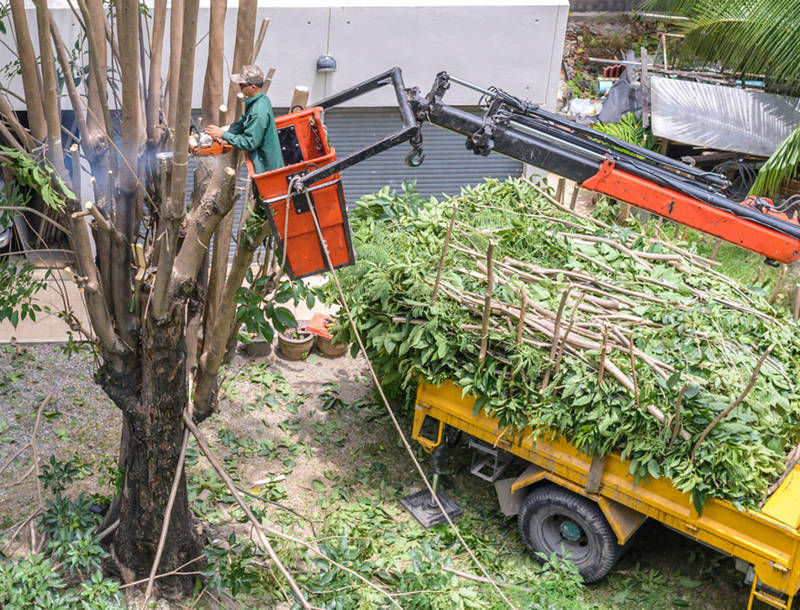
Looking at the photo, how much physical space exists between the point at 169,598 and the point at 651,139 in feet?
35.0

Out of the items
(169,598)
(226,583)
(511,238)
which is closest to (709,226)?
(511,238)

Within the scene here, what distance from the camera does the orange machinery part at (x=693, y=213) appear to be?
7.36 meters

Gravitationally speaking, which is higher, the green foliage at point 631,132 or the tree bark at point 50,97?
the tree bark at point 50,97

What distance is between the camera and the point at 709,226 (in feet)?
24.4

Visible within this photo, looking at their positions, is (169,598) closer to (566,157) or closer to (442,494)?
(442,494)

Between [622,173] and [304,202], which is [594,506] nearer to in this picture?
[622,173]

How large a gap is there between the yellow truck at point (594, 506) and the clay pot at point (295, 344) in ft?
7.41

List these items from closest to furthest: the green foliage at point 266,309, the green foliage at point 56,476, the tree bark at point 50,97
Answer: the tree bark at point 50,97
the green foliage at point 266,309
the green foliage at point 56,476

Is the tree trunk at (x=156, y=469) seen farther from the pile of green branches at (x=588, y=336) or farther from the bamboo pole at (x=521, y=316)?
the bamboo pole at (x=521, y=316)

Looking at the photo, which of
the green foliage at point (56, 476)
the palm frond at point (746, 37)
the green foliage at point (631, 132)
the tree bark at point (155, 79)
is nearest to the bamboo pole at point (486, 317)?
the tree bark at point (155, 79)

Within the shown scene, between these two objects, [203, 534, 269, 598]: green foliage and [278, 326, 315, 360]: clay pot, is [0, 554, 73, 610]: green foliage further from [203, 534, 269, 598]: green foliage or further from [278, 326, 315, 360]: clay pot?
[278, 326, 315, 360]: clay pot

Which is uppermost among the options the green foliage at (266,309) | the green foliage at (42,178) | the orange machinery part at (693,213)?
the green foliage at (42,178)

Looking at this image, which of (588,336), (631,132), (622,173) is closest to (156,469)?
(588,336)

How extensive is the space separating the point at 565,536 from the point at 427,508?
131cm
